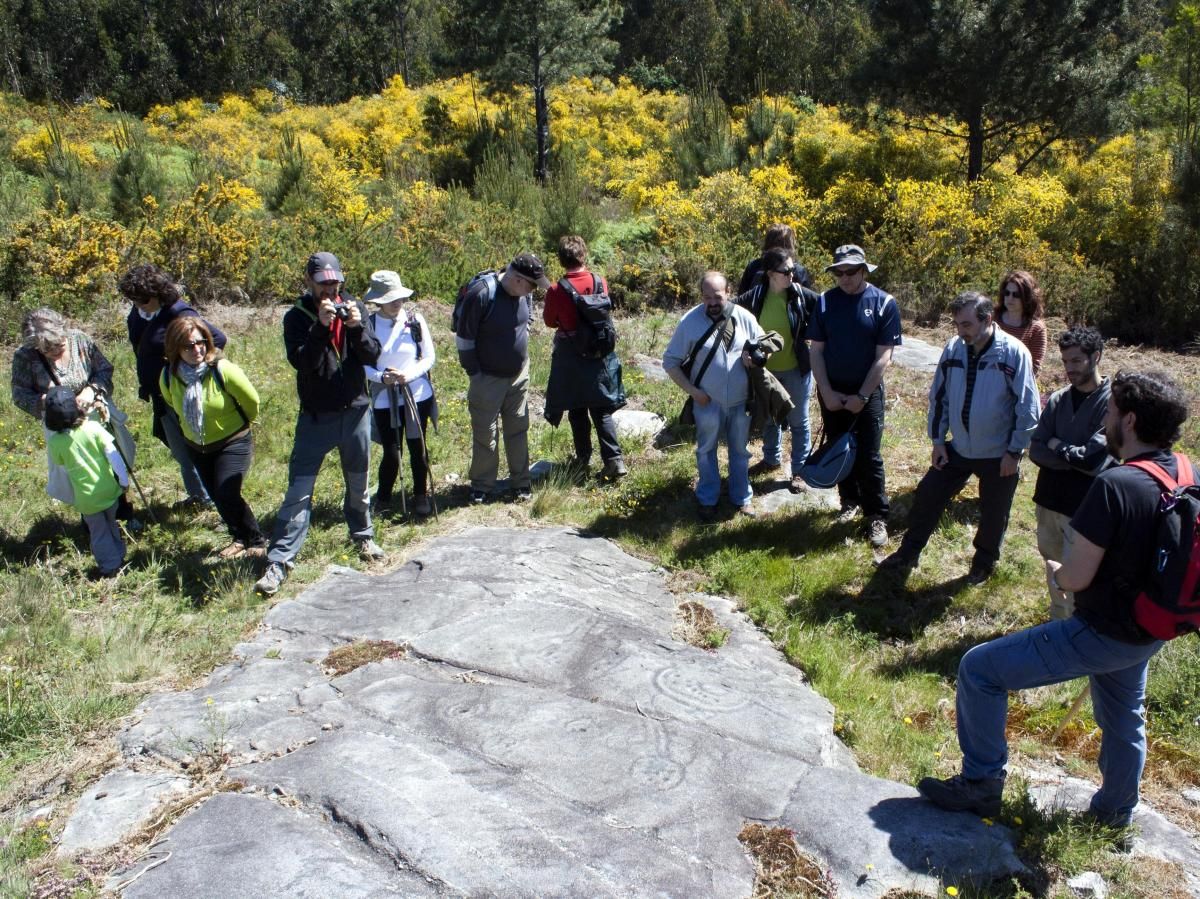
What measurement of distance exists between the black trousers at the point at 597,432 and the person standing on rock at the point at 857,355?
1688 millimetres

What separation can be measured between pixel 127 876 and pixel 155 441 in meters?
5.63

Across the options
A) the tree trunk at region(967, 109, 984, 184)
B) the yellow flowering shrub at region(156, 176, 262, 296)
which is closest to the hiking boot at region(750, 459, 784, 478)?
the yellow flowering shrub at region(156, 176, 262, 296)

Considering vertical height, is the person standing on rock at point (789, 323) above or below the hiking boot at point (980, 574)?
above

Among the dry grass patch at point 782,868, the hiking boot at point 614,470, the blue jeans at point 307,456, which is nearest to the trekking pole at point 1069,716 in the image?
the dry grass patch at point 782,868

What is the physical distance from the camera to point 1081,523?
10.5 ft

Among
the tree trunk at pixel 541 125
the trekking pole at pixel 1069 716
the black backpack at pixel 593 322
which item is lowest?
the trekking pole at pixel 1069 716

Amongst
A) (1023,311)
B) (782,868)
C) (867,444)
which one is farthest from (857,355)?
(782,868)

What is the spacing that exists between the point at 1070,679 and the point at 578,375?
4057 mm

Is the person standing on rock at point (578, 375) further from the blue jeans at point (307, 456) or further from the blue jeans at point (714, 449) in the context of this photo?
the blue jeans at point (307, 456)

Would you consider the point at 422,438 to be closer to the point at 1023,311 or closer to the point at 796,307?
the point at 796,307

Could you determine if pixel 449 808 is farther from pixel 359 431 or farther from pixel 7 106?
pixel 7 106

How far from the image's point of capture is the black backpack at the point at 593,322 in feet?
21.5

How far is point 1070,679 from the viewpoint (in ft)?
11.5

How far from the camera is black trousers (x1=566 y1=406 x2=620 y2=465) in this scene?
7098mm
